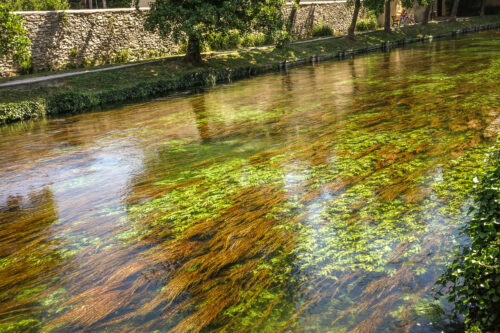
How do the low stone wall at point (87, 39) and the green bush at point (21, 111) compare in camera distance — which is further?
the low stone wall at point (87, 39)

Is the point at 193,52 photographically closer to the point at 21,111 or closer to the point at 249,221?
the point at 21,111

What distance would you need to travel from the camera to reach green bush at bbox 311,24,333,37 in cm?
3475

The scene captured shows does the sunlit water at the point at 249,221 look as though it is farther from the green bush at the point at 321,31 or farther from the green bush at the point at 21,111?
the green bush at the point at 321,31

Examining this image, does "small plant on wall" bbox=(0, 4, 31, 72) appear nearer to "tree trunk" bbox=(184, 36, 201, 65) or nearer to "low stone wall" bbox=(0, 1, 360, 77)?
"low stone wall" bbox=(0, 1, 360, 77)

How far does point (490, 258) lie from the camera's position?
Result: 2.50 m

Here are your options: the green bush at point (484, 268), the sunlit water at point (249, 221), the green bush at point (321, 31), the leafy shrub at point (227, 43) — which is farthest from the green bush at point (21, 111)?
the green bush at point (321, 31)

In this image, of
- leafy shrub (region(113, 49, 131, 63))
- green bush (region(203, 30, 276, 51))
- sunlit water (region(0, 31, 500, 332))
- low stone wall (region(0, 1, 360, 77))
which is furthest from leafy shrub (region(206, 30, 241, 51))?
sunlit water (region(0, 31, 500, 332))

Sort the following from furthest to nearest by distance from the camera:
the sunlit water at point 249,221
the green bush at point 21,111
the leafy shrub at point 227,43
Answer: the leafy shrub at point 227,43 < the green bush at point 21,111 < the sunlit water at point 249,221

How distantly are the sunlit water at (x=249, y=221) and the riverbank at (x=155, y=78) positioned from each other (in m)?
5.90

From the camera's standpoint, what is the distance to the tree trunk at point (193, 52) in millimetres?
21734

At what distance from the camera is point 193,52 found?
73.2 feet

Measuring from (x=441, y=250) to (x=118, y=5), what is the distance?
35.9m

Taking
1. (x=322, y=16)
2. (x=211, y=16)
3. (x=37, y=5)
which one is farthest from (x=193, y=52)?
(x=322, y=16)

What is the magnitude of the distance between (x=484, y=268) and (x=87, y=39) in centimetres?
2446
